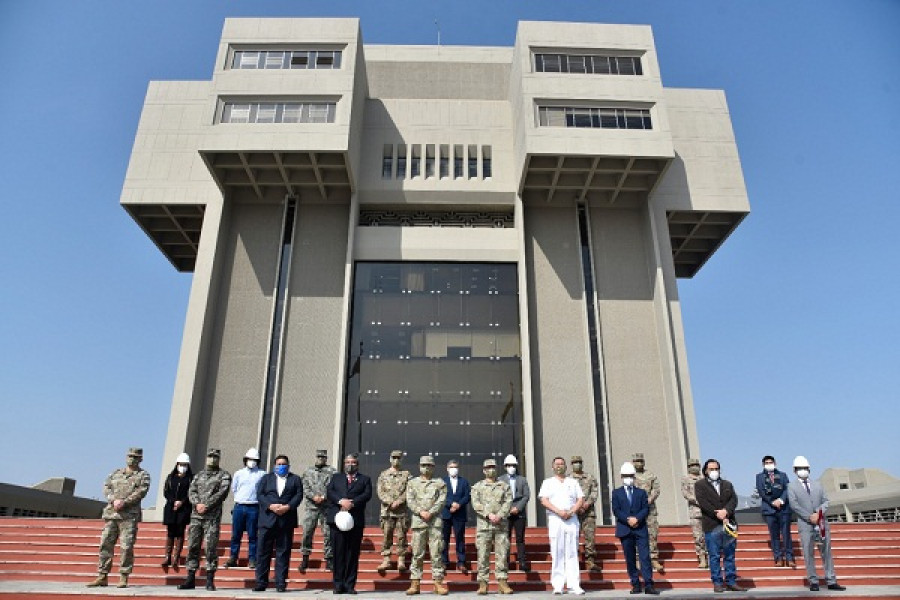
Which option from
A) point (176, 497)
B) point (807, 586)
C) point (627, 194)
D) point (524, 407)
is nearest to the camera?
point (807, 586)

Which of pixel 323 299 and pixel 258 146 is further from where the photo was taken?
pixel 323 299

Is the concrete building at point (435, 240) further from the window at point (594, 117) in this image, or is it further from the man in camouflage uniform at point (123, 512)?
the man in camouflage uniform at point (123, 512)

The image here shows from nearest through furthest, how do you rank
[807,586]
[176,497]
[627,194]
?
[807,586] < [176,497] < [627,194]

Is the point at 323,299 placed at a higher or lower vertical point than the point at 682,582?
higher

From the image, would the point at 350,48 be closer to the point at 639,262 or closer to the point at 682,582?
the point at 639,262

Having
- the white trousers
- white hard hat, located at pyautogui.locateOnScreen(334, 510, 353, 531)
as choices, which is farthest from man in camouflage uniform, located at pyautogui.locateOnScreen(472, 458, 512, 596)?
white hard hat, located at pyautogui.locateOnScreen(334, 510, 353, 531)

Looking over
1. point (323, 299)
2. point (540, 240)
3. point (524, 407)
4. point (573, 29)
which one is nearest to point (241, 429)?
point (323, 299)

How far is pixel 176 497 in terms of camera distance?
8.78m

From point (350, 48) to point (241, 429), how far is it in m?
12.0

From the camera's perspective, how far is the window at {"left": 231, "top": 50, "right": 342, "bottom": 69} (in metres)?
18.6

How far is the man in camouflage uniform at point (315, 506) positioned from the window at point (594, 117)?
1258cm

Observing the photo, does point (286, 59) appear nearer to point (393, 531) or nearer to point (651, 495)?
point (393, 531)

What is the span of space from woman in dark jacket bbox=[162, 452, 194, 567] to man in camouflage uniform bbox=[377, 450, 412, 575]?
112 inches

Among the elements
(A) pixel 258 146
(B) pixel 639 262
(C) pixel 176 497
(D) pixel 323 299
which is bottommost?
(C) pixel 176 497
